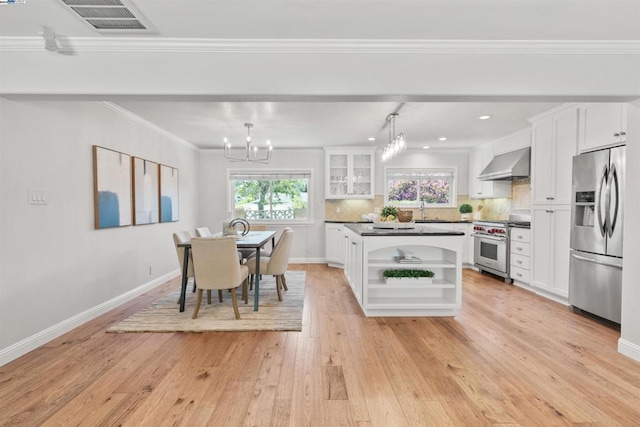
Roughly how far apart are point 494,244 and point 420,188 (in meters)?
2.02

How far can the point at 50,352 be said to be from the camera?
8.25 ft

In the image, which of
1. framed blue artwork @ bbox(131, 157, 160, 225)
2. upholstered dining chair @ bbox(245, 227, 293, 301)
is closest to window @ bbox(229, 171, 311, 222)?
framed blue artwork @ bbox(131, 157, 160, 225)

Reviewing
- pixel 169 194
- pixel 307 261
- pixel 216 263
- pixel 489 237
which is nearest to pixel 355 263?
pixel 216 263

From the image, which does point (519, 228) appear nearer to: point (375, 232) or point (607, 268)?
point (607, 268)

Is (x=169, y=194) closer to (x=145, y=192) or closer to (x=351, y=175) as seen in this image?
(x=145, y=192)

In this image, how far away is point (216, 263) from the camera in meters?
3.15

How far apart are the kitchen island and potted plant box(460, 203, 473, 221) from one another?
3187 mm

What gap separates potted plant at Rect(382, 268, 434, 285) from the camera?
338cm

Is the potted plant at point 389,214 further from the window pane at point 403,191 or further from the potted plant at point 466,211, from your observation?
the potted plant at point 466,211

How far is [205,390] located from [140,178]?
3137 millimetres

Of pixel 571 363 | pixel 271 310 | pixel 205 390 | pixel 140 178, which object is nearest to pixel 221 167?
pixel 140 178
